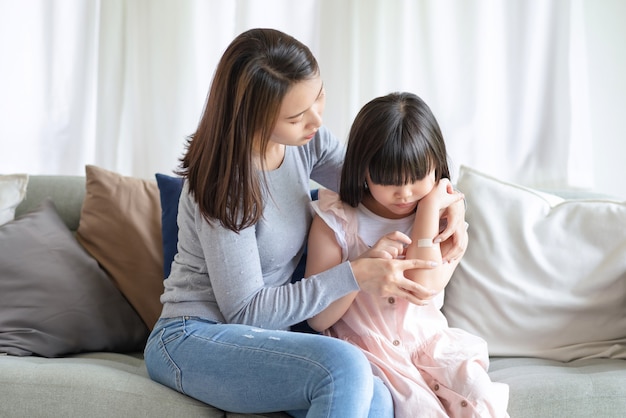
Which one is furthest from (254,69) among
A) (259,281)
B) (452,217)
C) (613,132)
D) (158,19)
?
(613,132)

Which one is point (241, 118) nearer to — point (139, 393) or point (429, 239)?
point (429, 239)

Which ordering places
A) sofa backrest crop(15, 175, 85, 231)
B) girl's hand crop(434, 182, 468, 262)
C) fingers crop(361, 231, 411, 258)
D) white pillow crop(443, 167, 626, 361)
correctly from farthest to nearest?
sofa backrest crop(15, 175, 85, 231) → white pillow crop(443, 167, 626, 361) → girl's hand crop(434, 182, 468, 262) → fingers crop(361, 231, 411, 258)

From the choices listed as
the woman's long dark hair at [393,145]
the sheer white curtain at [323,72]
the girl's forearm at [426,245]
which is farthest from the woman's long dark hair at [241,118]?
the sheer white curtain at [323,72]

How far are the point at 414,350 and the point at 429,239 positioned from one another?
0.87 feet

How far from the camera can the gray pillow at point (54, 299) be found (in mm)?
2119

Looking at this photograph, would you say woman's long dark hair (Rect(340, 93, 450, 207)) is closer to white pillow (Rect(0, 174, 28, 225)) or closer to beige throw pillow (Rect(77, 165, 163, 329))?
beige throw pillow (Rect(77, 165, 163, 329))

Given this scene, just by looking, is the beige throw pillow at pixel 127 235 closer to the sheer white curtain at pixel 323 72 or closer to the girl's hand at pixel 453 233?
the sheer white curtain at pixel 323 72

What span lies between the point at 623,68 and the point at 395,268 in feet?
5.09

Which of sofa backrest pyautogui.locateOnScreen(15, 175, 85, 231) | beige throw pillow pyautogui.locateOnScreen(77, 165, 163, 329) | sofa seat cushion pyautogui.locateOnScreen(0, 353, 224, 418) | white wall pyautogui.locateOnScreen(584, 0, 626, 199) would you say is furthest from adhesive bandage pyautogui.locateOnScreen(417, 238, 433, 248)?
white wall pyautogui.locateOnScreen(584, 0, 626, 199)

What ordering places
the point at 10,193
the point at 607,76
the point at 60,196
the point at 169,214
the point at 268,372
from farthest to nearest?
1. the point at 607,76
2. the point at 60,196
3. the point at 10,193
4. the point at 169,214
5. the point at 268,372

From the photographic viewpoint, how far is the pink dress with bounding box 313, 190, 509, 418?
171 cm

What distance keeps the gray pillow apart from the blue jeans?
0.47 m

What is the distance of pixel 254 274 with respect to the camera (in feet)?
5.76

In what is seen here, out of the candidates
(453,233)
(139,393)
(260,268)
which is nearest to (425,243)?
(453,233)
